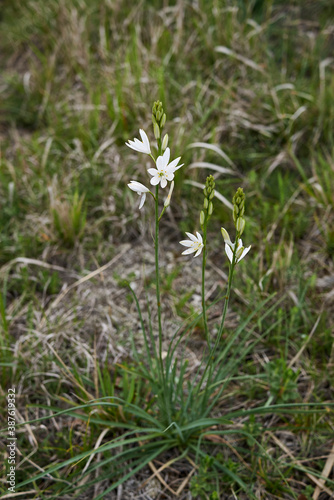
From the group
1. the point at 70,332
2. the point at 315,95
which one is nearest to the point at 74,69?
the point at 315,95

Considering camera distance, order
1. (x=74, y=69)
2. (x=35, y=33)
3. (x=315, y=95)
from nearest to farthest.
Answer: (x=315, y=95) < (x=74, y=69) < (x=35, y=33)

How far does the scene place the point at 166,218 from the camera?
117 inches

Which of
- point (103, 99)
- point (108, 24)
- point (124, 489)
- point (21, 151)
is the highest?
point (108, 24)

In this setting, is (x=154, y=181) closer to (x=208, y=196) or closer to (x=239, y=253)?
(x=208, y=196)

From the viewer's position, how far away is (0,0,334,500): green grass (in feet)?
6.46

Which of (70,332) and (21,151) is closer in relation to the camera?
(70,332)

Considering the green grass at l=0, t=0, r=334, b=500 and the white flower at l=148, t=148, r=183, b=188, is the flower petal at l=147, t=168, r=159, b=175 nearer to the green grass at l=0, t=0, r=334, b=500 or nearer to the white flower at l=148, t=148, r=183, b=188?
the white flower at l=148, t=148, r=183, b=188

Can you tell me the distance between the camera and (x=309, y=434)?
6.45ft

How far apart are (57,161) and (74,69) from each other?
1192mm

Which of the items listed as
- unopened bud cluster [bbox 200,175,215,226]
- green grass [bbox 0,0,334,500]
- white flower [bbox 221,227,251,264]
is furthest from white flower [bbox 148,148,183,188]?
green grass [bbox 0,0,334,500]

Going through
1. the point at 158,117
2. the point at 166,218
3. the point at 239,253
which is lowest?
the point at 166,218

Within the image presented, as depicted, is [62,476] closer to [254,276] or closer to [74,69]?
[254,276]

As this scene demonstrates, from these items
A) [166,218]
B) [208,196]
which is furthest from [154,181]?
[166,218]

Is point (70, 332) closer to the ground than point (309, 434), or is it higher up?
higher up
